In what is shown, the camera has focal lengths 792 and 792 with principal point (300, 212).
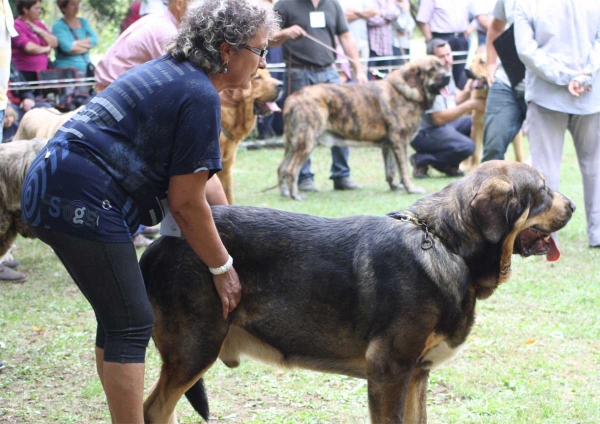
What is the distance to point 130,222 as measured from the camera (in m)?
3.10

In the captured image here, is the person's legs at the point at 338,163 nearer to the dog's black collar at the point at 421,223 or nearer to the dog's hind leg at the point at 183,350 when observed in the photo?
the dog's black collar at the point at 421,223

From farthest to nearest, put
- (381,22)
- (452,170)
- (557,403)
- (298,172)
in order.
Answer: (381,22) → (452,170) → (298,172) → (557,403)

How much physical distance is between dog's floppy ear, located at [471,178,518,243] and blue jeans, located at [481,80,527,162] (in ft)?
16.7

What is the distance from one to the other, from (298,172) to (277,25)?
26.1ft

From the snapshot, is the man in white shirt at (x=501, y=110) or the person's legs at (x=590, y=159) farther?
the man in white shirt at (x=501, y=110)

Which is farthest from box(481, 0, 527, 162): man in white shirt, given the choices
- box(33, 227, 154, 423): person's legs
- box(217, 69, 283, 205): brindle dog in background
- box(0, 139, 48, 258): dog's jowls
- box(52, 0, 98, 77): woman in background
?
box(52, 0, 98, 77): woman in background

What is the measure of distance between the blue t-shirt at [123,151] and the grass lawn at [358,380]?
5.54ft

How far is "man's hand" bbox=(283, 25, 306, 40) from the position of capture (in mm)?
10961

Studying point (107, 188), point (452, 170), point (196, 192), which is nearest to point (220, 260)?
point (196, 192)

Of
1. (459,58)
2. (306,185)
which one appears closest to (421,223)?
(306,185)

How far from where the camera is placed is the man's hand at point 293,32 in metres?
11.0

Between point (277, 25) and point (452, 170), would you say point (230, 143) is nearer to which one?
point (452, 170)

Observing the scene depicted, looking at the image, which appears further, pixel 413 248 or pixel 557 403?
pixel 557 403

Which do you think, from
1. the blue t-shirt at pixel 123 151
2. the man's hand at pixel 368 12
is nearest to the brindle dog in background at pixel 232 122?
the man's hand at pixel 368 12
